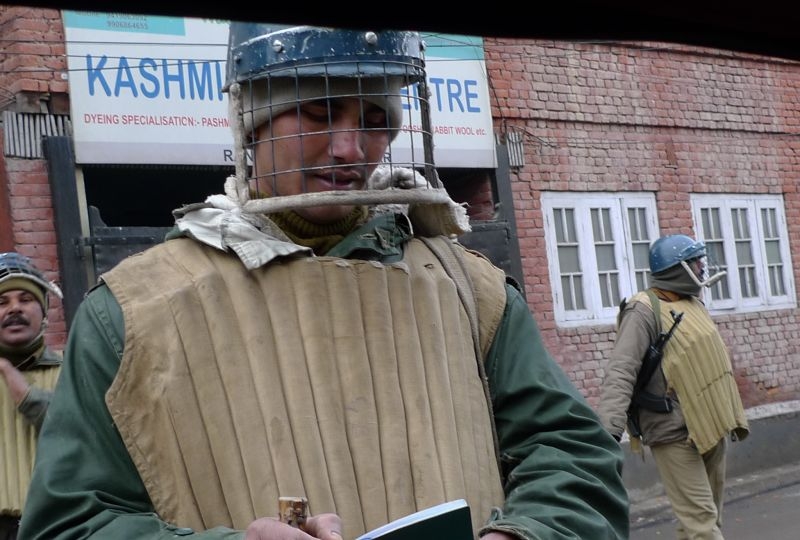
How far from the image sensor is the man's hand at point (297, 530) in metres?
1.90

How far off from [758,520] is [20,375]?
697 centimetres

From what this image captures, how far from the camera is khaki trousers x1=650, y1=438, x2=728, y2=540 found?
705 cm

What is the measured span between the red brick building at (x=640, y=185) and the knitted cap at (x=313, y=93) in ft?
28.0

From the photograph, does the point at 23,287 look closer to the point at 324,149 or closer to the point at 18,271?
the point at 18,271

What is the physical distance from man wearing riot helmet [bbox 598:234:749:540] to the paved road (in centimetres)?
187

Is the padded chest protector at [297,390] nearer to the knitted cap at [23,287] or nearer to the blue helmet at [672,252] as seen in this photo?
the knitted cap at [23,287]

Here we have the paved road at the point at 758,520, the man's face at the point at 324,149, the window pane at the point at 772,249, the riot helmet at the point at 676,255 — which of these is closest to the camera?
the man's face at the point at 324,149

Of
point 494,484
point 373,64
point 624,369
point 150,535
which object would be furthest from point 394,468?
point 624,369

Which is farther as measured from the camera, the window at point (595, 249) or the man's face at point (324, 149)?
the window at point (595, 249)

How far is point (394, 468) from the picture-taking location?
227 cm

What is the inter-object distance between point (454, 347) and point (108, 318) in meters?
0.68

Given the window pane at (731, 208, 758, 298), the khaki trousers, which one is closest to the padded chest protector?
the khaki trousers

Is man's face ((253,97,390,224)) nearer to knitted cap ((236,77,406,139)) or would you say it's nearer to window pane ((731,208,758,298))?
knitted cap ((236,77,406,139))

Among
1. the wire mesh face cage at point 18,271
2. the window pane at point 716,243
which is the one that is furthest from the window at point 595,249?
the wire mesh face cage at point 18,271
